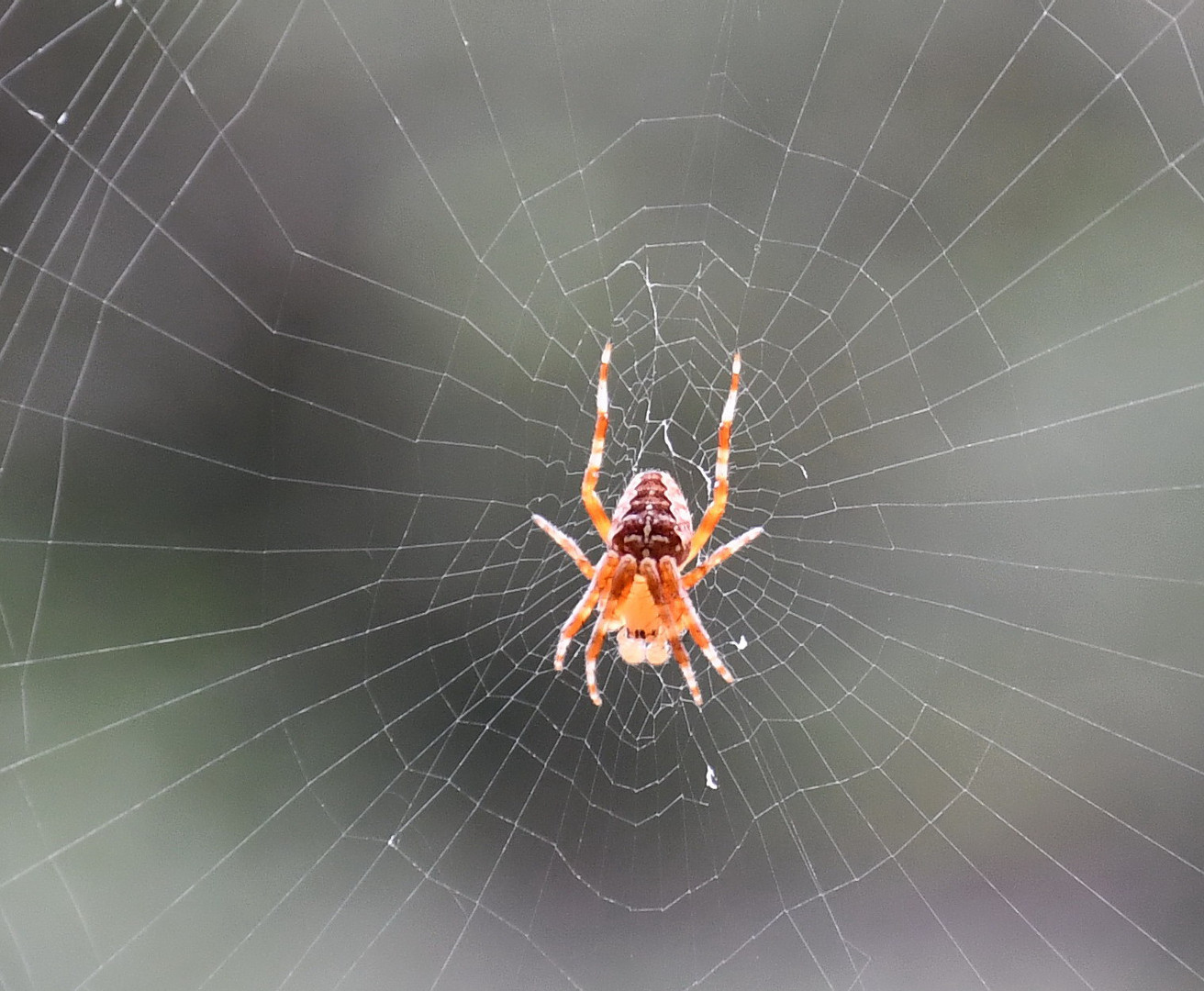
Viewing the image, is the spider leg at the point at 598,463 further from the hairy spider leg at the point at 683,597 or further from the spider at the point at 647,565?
the hairy spider leg at the point at 683,597

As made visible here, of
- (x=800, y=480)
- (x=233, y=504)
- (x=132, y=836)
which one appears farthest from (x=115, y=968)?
(x=800, y=480)

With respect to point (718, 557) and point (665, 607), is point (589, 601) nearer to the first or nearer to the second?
point (665, 607)

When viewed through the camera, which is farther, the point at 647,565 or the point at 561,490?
the point at 561,490

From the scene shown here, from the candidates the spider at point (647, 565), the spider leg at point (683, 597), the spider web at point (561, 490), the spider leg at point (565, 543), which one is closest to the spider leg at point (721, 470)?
the spider at point (647, 565)

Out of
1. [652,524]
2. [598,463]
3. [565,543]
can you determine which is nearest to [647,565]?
[652,524]

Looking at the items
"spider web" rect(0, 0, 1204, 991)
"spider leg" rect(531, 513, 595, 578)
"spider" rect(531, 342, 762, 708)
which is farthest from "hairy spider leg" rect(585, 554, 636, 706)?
"spider web" rect(0, 0, 1204, 991)

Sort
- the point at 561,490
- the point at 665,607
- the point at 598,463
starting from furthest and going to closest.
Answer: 1. the point at 561,490
2. the point at 665,607
3. the point at 598,463
